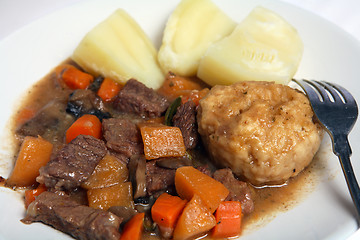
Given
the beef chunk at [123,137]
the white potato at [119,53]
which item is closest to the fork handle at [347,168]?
the beef chunk at [123,137]

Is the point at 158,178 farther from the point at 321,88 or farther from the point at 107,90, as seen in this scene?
the point at 321,88

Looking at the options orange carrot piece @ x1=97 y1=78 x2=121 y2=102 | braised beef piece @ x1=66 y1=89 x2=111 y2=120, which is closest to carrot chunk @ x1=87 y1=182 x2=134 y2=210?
braised beef piece @ x1=66 y1=89 x2=111 y2=120

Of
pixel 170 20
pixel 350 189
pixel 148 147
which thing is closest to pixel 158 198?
pixel 148 147

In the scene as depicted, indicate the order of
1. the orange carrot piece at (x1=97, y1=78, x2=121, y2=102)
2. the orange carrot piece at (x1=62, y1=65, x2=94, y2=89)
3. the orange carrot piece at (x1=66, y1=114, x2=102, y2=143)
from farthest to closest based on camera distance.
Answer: the orange carrot piece at (x1=62, y1=65, x2=94, y2=89) → the orange carrot piece at (x1=97, y1=78, x2=121, y2=102) → the orange carrot piece at (x1=66, y1=114, x2=102, y2=143)

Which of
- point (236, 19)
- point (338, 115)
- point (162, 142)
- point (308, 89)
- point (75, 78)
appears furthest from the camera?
point (236, 19)

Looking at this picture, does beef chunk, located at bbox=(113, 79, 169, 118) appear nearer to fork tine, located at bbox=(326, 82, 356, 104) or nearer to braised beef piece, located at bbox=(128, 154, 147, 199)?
braised beef piece, located at bbox=(128, 154, 147, 199)

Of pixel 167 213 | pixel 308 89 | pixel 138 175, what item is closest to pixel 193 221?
pixel 167 213

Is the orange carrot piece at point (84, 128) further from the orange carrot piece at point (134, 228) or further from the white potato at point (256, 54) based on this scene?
the white potato at point (256, 54)
